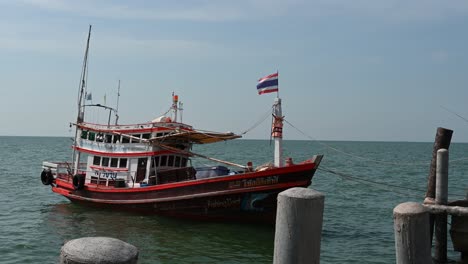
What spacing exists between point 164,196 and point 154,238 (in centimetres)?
290

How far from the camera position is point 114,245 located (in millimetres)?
3354

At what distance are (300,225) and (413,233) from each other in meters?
2.01

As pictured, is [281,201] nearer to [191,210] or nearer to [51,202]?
[191,210]

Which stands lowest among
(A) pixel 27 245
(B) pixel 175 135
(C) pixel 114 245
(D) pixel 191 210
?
(A) pixel 27 245

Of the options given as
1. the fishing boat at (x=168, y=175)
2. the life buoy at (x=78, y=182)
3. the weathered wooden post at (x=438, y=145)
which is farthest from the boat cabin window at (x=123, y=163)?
the weathered wooden post at (x=438, y=145)

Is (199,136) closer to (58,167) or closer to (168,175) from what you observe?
(168,175)

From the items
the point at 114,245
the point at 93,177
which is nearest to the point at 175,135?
the point at 93,177

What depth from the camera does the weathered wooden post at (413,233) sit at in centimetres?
604

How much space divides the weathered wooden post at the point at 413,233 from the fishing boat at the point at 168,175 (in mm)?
11139

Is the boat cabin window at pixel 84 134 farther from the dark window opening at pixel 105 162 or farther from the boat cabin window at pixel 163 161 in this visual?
the boat cabin window at pixel 163 161

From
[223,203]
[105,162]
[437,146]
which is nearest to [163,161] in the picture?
[105,162]

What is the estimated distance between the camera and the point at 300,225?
484 cm

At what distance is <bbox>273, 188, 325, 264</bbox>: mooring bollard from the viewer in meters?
4.82

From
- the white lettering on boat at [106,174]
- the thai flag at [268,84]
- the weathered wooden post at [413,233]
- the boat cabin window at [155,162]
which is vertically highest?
the thai flag at [268,84]
